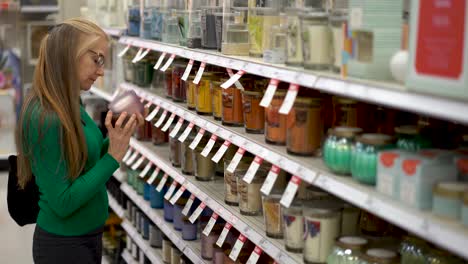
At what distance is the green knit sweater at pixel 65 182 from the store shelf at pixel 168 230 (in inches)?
29.1

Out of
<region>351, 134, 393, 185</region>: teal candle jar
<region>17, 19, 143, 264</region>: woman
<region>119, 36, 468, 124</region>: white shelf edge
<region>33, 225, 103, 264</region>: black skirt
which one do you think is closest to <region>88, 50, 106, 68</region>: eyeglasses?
Answer: <region>17, 19, 143, 264</region>: woman

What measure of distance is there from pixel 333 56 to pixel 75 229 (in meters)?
1.47

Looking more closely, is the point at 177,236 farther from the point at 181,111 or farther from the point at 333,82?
the point at 333,82

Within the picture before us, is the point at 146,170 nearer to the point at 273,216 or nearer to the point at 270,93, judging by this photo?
the point at 273,216

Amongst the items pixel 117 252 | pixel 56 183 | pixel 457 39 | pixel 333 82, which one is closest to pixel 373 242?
pixel 333 82

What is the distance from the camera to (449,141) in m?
2.48

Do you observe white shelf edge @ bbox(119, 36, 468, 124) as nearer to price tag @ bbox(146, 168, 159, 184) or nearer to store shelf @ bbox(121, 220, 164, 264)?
price tag @ bbox(146, 168, 159, 184)

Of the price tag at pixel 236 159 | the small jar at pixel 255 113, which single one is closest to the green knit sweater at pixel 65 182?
the price tag at pixel 236 159

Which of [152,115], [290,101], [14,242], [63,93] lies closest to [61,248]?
[63,93]

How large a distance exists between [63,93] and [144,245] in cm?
222

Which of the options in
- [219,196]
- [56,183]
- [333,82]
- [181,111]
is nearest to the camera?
[333,82]

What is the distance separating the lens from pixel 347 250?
2559mm

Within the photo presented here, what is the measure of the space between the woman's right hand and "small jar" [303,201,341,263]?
0.98 metres

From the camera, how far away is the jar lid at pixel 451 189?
198 centimetres
